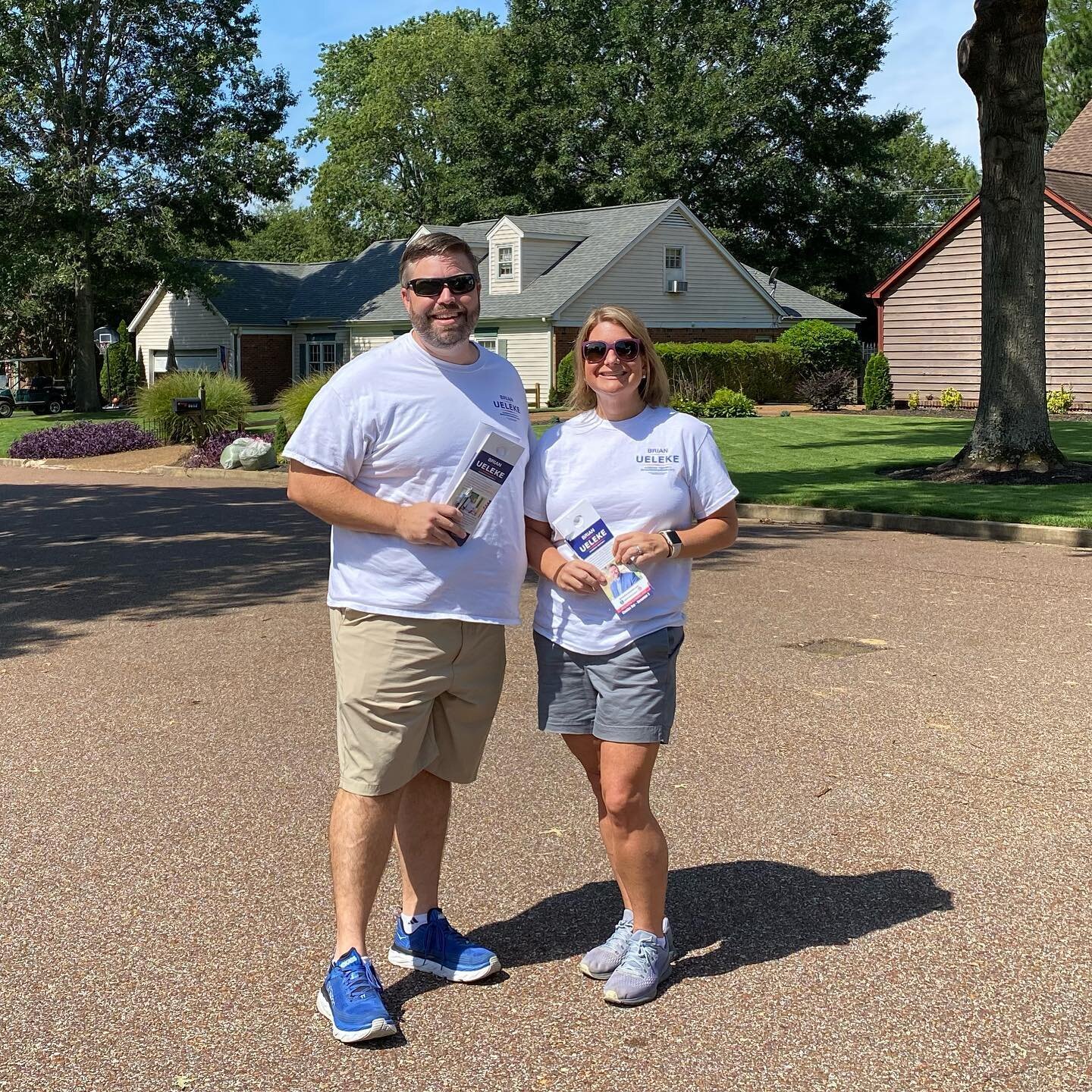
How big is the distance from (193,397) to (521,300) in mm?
19200

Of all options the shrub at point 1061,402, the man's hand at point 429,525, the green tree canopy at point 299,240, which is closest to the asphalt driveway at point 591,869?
the man's hand at point 429,525

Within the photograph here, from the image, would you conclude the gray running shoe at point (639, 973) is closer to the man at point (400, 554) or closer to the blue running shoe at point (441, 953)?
the blue running shoe at point (441, 953)

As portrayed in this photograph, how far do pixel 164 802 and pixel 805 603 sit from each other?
5.27 m

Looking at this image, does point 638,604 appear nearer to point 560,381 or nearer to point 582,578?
point 582,578

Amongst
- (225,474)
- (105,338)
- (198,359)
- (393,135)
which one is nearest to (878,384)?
(225,474)

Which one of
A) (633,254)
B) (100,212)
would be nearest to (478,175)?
(633,254)

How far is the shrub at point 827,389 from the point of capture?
3684 cm

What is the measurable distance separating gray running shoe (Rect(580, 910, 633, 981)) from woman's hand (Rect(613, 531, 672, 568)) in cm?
103

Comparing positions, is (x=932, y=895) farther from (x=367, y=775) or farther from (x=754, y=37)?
(x=754, y=37)

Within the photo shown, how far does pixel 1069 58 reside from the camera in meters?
59.3

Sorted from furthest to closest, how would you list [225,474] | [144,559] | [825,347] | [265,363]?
1. [265,363]
2. [825,347]
3. [225,474]
4. [144,559]

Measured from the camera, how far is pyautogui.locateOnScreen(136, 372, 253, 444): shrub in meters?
26.4

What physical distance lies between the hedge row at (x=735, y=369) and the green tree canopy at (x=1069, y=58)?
2514cm

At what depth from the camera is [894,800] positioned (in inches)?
212
